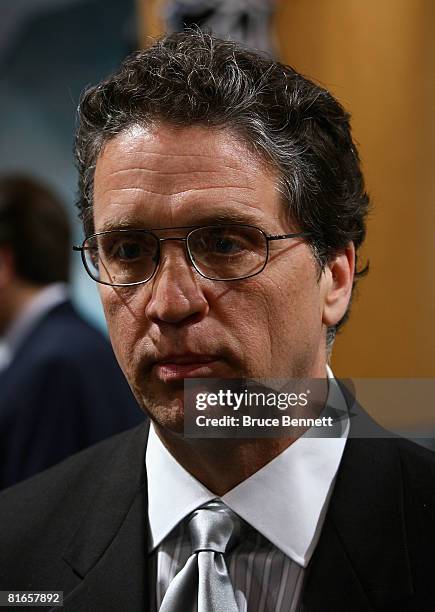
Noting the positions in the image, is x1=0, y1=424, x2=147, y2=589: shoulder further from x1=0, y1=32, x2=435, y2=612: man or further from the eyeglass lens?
the eyeglass lens

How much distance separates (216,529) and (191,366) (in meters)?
0.19

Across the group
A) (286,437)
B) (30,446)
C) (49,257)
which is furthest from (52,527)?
(49,257)

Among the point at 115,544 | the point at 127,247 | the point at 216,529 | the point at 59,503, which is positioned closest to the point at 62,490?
the point at 59,503

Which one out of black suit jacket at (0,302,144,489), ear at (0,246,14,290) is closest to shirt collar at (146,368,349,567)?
black suit jacket at (0,302,144,489)

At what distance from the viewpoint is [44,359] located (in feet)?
6.23

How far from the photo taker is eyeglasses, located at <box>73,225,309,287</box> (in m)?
0.97

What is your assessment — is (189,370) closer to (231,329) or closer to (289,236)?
(231,329)

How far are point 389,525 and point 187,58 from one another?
543 mm

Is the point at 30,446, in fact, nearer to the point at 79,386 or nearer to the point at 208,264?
the point at 79,386

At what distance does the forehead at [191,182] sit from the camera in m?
0.97

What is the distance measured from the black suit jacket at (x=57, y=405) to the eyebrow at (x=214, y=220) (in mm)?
907

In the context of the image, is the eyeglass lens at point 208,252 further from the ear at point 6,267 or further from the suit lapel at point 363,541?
the ear at point 6,267

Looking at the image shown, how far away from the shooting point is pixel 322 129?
1069 mm

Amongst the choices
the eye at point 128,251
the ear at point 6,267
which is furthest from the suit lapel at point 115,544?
the ear at point 6,267
